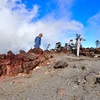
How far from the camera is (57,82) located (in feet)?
55.3

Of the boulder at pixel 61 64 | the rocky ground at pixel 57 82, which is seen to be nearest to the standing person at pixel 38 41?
the rocky ground at pixel 57 82

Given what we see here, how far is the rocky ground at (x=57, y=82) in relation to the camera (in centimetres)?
1521

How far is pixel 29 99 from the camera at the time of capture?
15.0 meters

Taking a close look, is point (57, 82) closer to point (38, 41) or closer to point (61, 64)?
point (61, 64)

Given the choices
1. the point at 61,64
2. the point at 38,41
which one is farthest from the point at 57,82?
the point at 38,41

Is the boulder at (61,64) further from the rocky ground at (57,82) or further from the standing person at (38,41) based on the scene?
the standing person at (38,41)

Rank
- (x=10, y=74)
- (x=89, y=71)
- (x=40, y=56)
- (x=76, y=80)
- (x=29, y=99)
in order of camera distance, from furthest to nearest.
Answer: (x=40, y=56) < (x=10, y=74) < (x=89, y=71) < (x=76, y=80) < (x=29, y=99)

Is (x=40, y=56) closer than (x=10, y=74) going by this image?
No

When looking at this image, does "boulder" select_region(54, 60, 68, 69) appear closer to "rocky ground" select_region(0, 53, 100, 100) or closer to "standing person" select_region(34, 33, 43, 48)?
"rocky ground" select_region(0, 53, 100, 100)

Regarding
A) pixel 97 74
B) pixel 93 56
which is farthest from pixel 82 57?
pixel 97 74

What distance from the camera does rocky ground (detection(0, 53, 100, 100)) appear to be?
15.2 meters

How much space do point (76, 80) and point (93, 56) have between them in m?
6.43

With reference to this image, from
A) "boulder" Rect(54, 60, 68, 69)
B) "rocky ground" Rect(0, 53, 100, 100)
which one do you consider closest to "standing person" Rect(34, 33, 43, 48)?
"rocky ground" Rect(0, 53, 100, 100)

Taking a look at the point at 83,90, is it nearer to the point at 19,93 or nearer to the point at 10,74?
the point at 19,93
